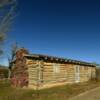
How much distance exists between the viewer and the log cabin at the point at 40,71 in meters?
25.6

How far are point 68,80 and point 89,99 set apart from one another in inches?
566

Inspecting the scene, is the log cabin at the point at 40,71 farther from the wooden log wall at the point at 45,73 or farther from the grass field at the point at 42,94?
the grass field at the point at 42,94

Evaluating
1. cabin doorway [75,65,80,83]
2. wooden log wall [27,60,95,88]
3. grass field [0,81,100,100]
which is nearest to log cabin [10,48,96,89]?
wooden log wall [27,60,95,88]

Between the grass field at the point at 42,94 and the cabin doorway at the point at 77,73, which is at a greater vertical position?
the cabin doorway at the point at 77,73

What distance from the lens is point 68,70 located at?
31.1 meters

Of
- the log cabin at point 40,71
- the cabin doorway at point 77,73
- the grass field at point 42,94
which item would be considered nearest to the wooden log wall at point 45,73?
the log cabin at point 40,71

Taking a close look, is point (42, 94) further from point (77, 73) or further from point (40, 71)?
point (77, 73)

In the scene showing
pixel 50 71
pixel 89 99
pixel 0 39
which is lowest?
pixel 89 99

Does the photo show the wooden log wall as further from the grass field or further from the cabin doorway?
the grass field

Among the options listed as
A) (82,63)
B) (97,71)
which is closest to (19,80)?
(82,63)

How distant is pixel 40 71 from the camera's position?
1003 inches

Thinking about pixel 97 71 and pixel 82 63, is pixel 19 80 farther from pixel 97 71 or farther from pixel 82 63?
pixel 97 71

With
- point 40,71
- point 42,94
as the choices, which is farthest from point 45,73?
point 42,94

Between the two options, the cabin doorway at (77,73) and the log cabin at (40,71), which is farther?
the cabin doorway at (77,73)
